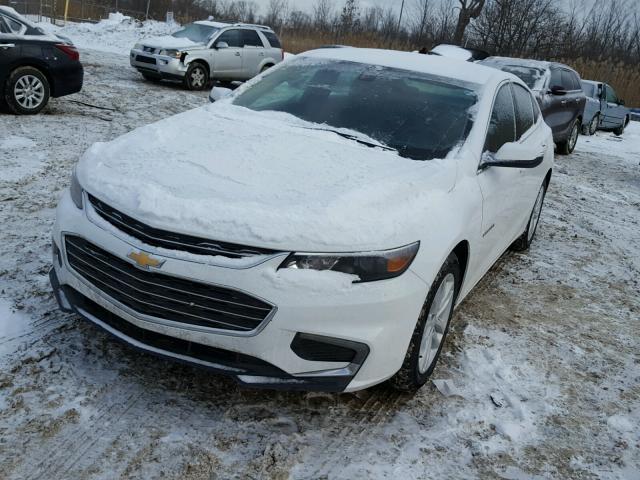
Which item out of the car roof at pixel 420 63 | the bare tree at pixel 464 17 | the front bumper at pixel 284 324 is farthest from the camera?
the bare tree at pixel 464 17

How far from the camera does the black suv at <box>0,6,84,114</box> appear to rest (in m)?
8.66

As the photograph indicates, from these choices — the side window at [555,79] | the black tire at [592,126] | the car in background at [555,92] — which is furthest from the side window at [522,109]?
the black tire at [592,126]

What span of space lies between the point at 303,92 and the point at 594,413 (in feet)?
8.80

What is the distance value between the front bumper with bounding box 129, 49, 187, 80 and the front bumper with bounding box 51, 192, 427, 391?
476 inches

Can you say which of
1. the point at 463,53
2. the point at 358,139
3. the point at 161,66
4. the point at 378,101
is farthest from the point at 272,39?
the point at 358,139

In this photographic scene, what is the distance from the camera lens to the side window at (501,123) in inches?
154

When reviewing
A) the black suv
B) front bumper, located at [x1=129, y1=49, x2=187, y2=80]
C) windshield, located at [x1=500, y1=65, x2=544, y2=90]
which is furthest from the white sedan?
front bumper, located at [x1=129, y1=49, x2=187, y2=80]

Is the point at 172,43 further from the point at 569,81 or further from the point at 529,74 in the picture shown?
the point at 569,81

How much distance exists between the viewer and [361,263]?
263 cm

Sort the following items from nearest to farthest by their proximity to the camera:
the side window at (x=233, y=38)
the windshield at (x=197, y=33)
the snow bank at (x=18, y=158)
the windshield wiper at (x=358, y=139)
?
the windshield wiper at (x=358, y=139) < the snow bank at (x=18, y=158) < the windshield at (x=197, y=33) < the side window at (x=233, y=38)

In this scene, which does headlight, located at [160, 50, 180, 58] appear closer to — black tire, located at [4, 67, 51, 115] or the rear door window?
black tire, located at [4, 67, 51, 115]

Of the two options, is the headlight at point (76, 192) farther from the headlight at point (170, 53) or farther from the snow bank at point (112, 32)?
the snow bank at point (112, 32)

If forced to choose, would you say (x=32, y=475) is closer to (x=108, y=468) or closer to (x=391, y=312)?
(x=108, y=468)

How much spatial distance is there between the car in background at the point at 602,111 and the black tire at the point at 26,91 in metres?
13.5
